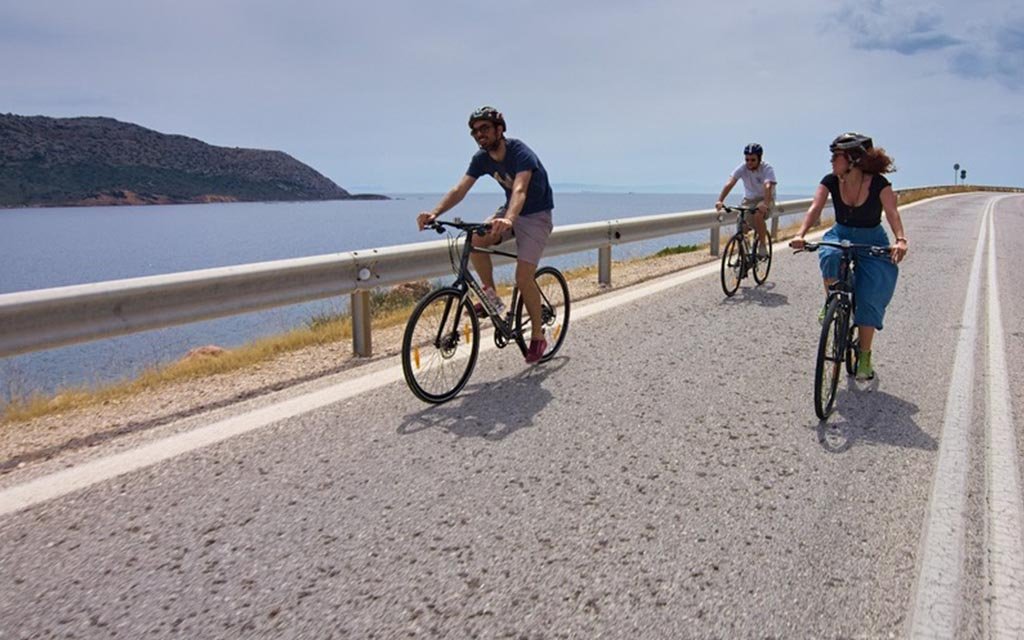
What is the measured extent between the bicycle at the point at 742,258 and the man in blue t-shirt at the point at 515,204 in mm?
4289

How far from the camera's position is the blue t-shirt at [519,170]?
5332 mm

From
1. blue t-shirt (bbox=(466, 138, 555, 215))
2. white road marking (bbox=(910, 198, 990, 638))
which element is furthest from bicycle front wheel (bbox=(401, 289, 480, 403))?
white road marking (bbox=(910, 198, 990, 638))

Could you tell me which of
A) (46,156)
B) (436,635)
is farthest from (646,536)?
(46,156)

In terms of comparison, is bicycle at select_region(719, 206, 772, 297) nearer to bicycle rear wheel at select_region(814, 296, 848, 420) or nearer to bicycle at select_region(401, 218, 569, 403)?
bicycle rear wheel at select_region(814, 296, 848, 420)

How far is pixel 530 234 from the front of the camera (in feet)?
18.5

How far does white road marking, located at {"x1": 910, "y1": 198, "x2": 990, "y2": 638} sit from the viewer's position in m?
2.41

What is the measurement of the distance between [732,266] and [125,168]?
8526 centimetres

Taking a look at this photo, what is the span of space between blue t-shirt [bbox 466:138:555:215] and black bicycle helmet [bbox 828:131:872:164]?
2.08 meters

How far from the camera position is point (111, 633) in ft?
7.37

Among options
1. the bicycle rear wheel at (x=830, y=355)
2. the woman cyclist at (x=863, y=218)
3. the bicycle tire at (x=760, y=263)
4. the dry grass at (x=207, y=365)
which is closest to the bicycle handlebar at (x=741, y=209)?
the bicycle tire at (x=760, y=263)

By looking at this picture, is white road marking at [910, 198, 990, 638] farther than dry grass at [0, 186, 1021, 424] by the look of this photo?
No

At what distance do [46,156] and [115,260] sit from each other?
76194 millimetres

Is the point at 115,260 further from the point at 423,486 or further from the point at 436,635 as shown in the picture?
the point at 436,635

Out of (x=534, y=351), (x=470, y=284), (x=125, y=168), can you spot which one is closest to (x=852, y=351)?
(x=534, y=351)
